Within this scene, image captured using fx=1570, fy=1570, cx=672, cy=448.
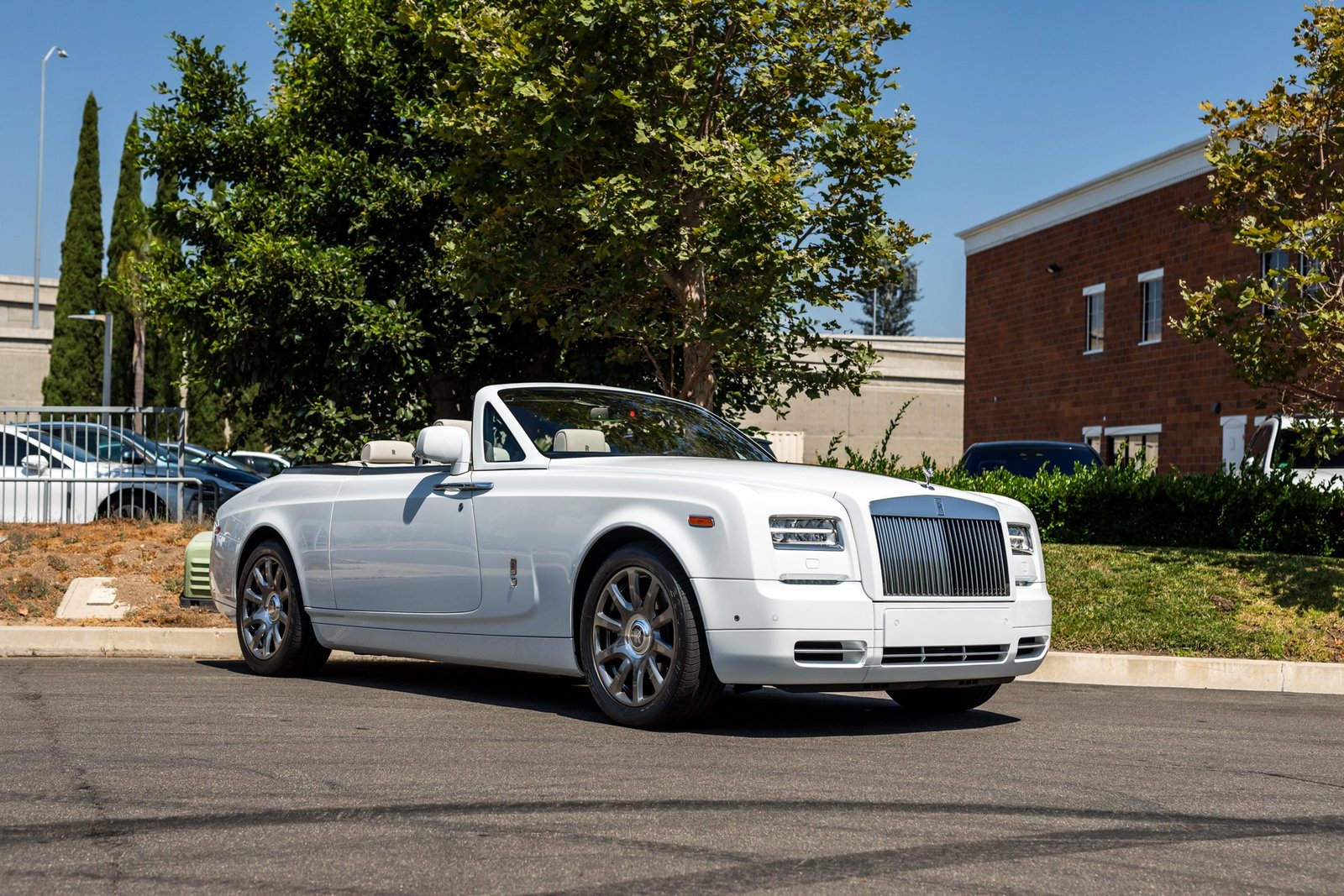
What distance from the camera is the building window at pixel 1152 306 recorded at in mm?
33406

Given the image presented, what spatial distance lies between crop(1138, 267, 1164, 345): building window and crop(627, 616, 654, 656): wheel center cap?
28344 millimetres

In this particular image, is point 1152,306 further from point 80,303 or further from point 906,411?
point 80,303

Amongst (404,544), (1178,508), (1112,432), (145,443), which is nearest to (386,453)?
(404,544)

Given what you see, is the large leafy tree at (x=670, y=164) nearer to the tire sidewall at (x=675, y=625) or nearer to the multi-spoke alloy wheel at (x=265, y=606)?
the multi-spoke alloy wheel at (x=265, y=606)

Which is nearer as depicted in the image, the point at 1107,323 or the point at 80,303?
the point at 1107,323

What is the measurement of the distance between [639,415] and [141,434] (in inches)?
391

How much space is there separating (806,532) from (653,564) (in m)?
0.70

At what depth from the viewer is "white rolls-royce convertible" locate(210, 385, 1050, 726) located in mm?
6809

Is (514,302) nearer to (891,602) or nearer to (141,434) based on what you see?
(141,434)

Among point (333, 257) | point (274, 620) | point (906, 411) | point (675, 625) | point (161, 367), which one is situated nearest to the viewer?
point (675, 625)

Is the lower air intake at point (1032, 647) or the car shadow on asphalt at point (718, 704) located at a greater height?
the lower air intake at point (1032, 647)

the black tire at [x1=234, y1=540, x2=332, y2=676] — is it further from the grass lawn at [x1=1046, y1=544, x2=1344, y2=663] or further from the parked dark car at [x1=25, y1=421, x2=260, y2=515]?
the parked dark car at [x1=25, y1=421, x2=260, y2=515]

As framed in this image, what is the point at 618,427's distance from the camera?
8.49m

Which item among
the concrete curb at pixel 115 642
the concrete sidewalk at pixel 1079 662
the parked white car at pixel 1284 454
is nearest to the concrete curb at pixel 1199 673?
the concrete sidewalk at pixel 1079 662
